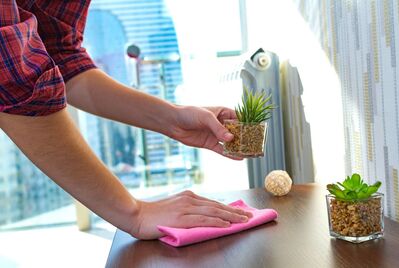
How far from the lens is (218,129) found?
1.02m

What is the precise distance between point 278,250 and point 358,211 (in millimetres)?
124

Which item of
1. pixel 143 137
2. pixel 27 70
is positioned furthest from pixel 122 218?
pixel 143 137

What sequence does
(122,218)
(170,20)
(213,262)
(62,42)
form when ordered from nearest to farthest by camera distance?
1. (213,262)
2. (122,218)
3. (62,42)
4. (170,20)

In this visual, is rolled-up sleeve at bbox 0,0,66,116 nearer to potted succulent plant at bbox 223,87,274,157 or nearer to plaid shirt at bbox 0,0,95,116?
plaid shirt at bbox 0,0,95,116

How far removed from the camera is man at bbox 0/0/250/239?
79cm

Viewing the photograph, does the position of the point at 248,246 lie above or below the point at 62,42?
below

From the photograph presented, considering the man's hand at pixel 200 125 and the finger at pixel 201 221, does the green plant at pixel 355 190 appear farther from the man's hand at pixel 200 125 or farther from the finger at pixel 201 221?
the man's hand at pixel 200 125

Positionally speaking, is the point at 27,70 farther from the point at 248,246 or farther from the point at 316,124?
the point at 316,124

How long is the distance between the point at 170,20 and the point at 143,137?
71cm

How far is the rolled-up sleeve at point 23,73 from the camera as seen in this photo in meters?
0.77

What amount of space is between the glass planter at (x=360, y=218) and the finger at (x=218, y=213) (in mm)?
186

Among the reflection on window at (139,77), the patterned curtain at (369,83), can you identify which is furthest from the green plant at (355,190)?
the reflection on window at (139,77)

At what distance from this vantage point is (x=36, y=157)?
830mm

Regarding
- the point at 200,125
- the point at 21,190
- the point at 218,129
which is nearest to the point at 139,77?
the point at 21,190
